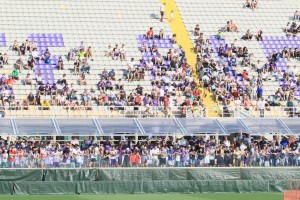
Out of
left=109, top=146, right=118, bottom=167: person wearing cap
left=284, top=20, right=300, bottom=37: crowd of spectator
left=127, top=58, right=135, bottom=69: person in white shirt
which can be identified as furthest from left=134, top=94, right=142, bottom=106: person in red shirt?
left=284, top=20, right=300, bottom=37: crowd of spectator

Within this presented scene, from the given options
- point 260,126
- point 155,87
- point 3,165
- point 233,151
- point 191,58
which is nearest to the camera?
point 3,165

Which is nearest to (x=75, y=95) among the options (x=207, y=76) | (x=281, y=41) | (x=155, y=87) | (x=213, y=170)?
(x=155, y=87)

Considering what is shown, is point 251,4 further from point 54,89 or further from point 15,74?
point 15,74

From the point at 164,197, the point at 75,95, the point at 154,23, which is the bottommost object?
the point at 164,197

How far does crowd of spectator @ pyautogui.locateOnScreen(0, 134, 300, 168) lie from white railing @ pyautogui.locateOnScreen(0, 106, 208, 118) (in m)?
1.80

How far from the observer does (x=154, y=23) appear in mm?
60875

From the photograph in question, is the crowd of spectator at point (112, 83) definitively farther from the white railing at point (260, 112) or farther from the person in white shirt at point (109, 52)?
the white railing at point (260, 112)

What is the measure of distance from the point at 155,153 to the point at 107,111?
21.5 feet

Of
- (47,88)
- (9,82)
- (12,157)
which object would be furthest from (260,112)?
(12,157)

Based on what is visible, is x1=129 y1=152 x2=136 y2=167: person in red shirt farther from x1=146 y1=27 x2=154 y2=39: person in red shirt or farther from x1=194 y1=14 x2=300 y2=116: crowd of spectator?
x1=146 y1=27 x2=154 y2=39: person in red shirt

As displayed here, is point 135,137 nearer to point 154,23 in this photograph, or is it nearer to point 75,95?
point 75,95

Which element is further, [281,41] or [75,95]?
[281,41]

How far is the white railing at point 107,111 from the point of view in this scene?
159ft

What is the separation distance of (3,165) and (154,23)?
74.2 ft
